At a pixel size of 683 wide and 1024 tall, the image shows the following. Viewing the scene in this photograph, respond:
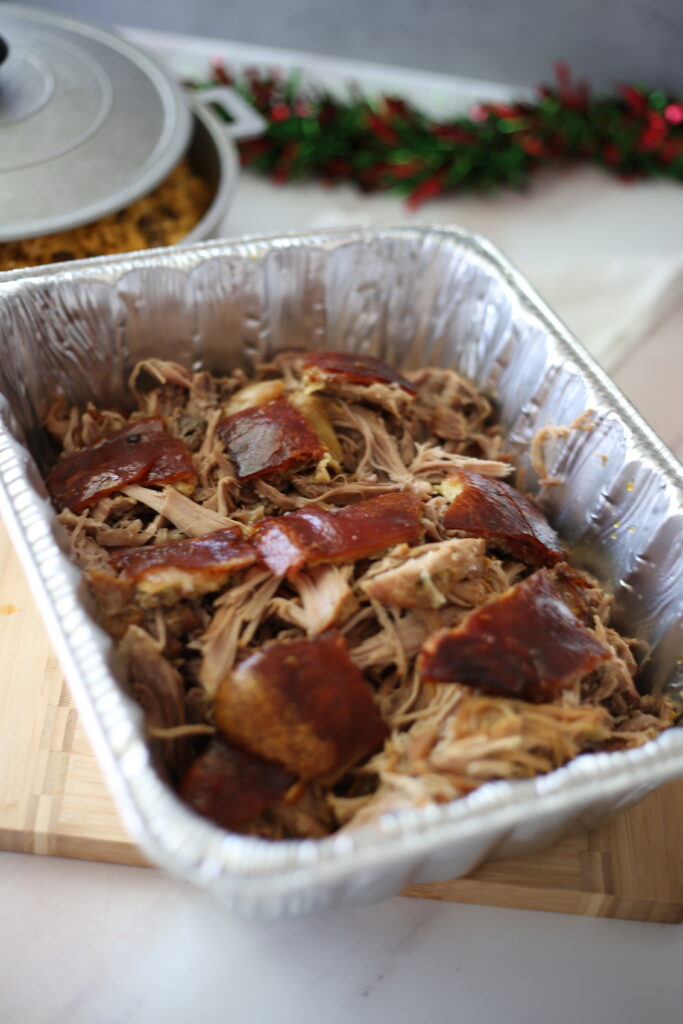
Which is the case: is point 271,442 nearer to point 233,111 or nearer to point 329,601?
point 329,601

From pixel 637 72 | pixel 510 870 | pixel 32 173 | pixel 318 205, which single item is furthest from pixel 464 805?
pixel 637 72

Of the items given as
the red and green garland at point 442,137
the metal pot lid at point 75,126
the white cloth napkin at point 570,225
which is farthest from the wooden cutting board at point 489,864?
the red and green garland at point 442,137

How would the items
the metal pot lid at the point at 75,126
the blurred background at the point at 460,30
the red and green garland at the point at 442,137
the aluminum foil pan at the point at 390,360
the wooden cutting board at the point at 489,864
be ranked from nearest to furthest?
1. the aluminum foil pan at the point at 390,360
2. the wooden cutting board at the point at 489,864
3. the metal pot lid at the point at 75,126
4. the red and green garland at the point at 442,137
5. the blurred background at the point at 460,30

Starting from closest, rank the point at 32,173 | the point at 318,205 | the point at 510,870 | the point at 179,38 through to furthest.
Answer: the point at 510,870 < the point at 32,173 < the point at 318,205 < the point at 179,38

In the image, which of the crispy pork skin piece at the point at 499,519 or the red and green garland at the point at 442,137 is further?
the red and green garland at the point at 442,137

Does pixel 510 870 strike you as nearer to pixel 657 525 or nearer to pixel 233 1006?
pixel 233 1006

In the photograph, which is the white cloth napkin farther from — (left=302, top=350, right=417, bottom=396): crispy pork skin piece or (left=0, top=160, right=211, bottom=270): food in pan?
(left=302, top=350, right=417, bottom=396): crispy pork skin piece

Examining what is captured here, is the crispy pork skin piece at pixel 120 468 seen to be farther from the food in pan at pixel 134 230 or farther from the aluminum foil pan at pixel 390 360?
the food in pan at pixel 134 230
